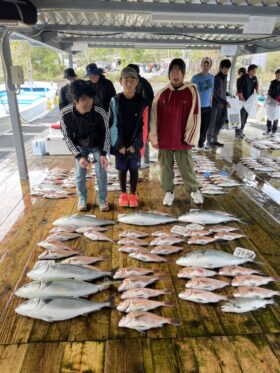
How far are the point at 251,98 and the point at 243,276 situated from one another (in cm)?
718

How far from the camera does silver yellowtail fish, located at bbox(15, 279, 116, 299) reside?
2.27 meters

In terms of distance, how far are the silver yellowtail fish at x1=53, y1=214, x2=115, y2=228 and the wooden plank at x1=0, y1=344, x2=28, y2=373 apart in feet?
5.30

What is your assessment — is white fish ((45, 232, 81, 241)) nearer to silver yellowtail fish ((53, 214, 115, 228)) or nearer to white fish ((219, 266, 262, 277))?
silver yellowtail fish ((53, 214, 115, 228))

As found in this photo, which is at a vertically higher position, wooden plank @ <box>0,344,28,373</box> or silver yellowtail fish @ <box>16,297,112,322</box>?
silver yellowtail fish @ <box>16,297,112,322</box>

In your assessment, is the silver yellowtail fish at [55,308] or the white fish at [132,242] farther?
the white fish at [132,242]

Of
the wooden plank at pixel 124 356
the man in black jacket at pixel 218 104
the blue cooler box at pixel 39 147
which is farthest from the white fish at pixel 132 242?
the man in black jacket at pixel 218 104

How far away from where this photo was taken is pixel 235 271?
264 centimetres

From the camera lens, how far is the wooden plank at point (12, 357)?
1.81 meters

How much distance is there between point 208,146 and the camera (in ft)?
24.7

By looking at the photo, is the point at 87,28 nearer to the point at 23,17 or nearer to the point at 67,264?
the point at 23,17

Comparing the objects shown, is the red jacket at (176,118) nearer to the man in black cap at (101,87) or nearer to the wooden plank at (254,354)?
the man in black cap at (101,87)

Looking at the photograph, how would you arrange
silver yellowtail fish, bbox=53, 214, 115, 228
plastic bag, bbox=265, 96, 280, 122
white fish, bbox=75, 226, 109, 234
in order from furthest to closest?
1. plastic bag, bbox=265, 96, 280, 122
2. silver yellowtail fish, bbox=53, 214, 115, 228
3. white fish, bbox=75, 226, 109, 234

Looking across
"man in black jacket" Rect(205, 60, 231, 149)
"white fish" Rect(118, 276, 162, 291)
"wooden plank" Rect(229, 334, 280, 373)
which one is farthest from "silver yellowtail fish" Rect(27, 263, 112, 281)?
"man in black jacket" Rect(205, 60, 231, 149)

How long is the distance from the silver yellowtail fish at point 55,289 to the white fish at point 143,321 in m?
0.43
